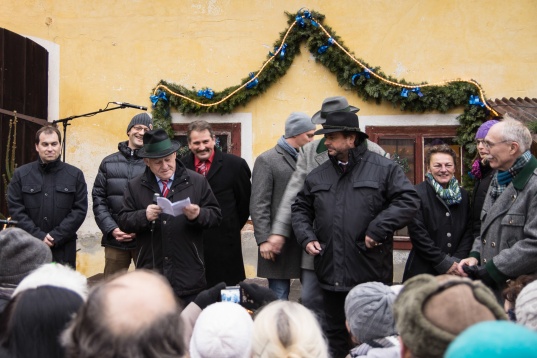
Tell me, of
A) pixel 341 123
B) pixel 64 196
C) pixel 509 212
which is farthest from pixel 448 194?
pixel 64 196

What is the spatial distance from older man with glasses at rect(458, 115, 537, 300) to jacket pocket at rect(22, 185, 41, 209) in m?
3.84

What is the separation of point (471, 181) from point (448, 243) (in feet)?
9.99

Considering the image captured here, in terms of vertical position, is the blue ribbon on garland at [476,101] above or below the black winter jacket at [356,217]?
above

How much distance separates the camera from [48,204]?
6547 mm

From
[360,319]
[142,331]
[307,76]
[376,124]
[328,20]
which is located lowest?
[360,319]

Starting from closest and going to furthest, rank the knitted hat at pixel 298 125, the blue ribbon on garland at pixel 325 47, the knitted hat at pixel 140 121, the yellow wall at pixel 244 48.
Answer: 1. the knitted hat at pixel 298 125
2. the knitted hat at pixel 140 121
3. the yellow wall at pixel 244 48
4. the blue ribbon on garland at pixel 325 47

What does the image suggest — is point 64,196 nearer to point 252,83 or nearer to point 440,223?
point 252,83

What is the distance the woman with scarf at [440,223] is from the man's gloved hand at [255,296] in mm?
1807

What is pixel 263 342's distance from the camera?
278 cm

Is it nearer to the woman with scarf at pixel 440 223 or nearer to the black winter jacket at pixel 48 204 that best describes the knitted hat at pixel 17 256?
the black winter jacket at pixel 48 204

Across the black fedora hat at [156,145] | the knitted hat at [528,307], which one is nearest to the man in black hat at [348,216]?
the black fedora hat at [156,145]

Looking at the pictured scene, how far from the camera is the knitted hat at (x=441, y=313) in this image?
2.04 meters

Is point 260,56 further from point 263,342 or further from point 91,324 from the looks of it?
point 91,324

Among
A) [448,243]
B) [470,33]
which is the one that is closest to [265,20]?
[470,33]
